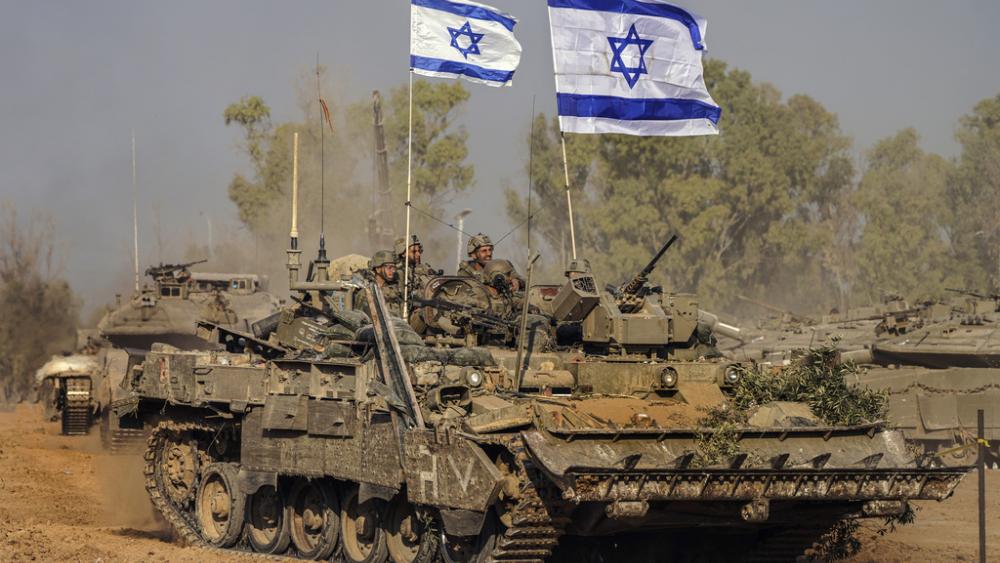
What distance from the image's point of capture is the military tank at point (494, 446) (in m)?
12.4

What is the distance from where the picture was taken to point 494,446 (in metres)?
12.7

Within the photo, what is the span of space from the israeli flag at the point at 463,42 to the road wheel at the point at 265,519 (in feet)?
18.7

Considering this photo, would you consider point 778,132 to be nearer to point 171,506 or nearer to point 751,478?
point 171,506

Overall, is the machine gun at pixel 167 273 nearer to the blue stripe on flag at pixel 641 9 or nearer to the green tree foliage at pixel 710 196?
the blue stripe on flag at pixel 641 9

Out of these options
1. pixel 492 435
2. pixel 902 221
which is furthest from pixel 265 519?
pixel 902 221

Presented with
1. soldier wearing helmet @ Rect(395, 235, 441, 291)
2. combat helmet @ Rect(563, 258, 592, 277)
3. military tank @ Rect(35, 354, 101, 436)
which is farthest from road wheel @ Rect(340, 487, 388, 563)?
military tank @ Rect(35, 354, 101, 436)

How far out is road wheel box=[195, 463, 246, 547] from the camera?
17500mm

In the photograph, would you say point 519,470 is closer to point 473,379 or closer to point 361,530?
point 473,379

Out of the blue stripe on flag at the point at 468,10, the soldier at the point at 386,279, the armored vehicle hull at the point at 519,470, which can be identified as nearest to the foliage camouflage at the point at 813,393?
the armored vehicle hull at the point at 519,470

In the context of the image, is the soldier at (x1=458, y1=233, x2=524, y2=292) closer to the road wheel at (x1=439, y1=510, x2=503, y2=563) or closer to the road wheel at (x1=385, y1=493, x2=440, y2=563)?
the road wheel at (x1=385, y1=493, x2=440, y2=563)

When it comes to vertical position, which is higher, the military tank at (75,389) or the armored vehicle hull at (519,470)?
the armored vehicle hull at (519,470)

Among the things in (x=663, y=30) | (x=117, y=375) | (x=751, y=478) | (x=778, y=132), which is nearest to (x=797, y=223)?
(x=778, y=132)

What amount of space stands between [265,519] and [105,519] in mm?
3897

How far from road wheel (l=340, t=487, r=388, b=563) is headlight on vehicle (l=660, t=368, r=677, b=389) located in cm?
307
